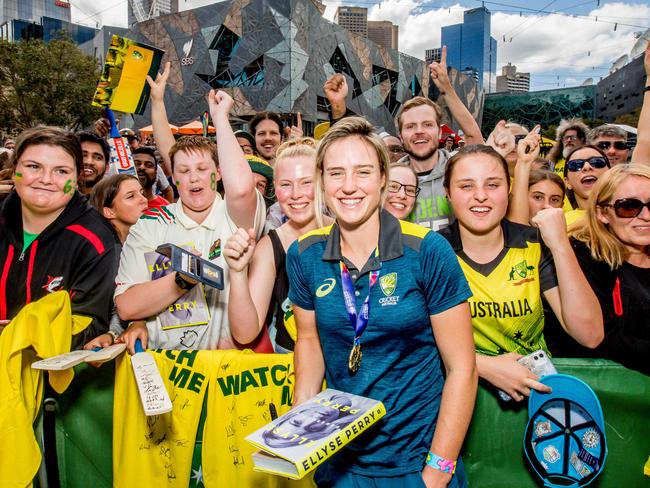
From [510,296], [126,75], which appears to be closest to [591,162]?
[510,296]

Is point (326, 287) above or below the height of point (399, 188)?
below

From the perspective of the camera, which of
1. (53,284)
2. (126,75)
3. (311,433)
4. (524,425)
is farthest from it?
(126,75)

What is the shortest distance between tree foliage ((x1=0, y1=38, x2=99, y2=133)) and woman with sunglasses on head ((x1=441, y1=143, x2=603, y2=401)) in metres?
25.1

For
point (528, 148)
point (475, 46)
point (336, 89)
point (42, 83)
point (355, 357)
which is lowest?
point (355, 357)

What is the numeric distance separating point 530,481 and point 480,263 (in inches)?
42.6

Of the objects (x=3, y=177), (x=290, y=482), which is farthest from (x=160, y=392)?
(x=3, y=177)

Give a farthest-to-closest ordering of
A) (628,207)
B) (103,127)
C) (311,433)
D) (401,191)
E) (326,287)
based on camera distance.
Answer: (103,127) → (401,191) → (628,207) → (326,287) → (311,433)

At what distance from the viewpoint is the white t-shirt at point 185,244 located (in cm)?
259

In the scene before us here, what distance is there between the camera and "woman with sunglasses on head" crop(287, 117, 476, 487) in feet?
5.51

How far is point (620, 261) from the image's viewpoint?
2334 mm

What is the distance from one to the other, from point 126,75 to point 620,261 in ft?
14.1

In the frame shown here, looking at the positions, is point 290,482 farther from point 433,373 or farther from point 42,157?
point 42,157

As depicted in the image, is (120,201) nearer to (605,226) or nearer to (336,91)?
(336,91)

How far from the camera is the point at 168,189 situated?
7.02 meters
